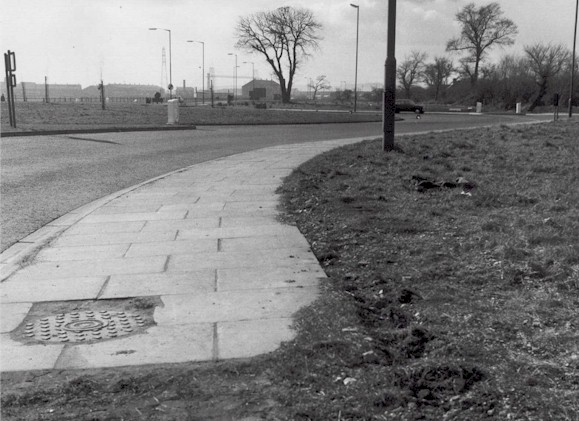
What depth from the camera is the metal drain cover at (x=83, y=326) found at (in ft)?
13.3

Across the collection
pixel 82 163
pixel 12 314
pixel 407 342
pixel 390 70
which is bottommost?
pixel 12 314

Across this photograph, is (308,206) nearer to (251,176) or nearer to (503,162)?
(251,176)

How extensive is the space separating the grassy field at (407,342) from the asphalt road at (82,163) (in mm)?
3560

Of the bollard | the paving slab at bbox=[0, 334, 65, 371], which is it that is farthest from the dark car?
the paving slab at bbox=[0, 334, 65, 371]

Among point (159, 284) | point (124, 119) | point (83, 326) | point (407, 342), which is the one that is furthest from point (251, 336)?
point (124, 119)

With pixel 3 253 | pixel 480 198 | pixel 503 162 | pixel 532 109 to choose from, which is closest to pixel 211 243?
pixel 3 253

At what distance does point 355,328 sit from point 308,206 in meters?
4.35

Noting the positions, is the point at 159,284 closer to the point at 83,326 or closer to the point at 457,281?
the point at 83,326

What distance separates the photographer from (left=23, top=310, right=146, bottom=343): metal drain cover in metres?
4.06

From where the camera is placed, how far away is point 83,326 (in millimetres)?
4254

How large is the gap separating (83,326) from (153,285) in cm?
93

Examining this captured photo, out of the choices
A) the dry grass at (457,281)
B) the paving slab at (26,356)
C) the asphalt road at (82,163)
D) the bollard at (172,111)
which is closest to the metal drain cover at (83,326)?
the paving slab at (26,356)

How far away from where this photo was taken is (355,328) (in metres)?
4.00

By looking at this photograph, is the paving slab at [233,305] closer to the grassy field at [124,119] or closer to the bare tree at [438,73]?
the grassy field at [124,119]
